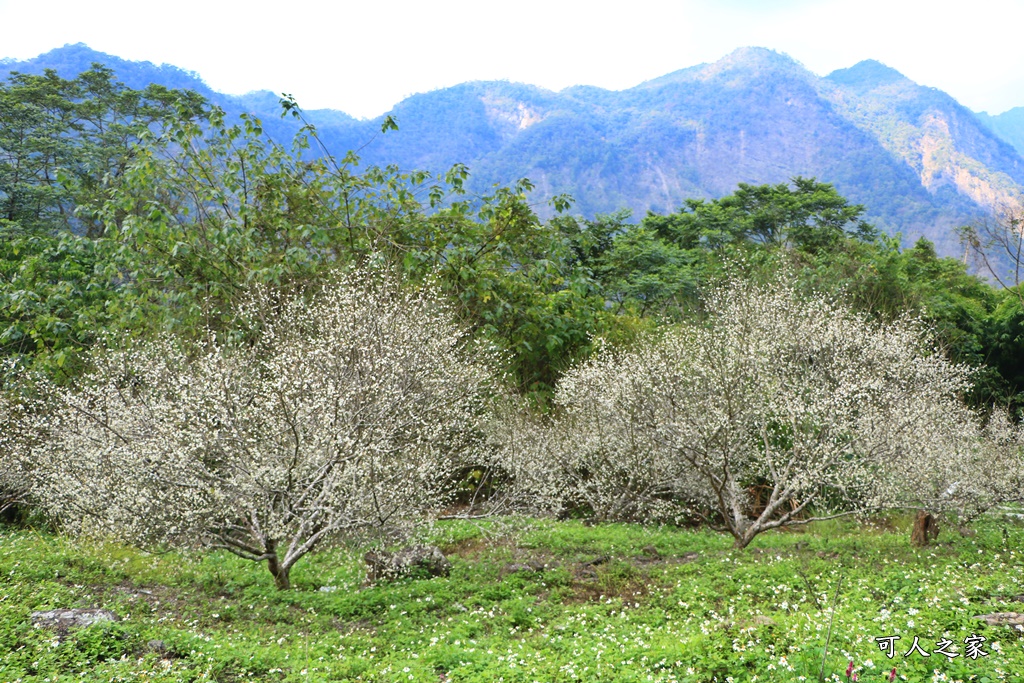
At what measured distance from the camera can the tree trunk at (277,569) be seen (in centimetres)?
739

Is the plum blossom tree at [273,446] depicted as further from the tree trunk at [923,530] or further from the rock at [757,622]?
the tree trunk at [923,530]

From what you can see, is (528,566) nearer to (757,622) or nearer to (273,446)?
(757,622)

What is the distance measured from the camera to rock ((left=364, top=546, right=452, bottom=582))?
8516 millimetres

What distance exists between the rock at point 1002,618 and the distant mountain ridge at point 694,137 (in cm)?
6841

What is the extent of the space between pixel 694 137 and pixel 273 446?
123 meters

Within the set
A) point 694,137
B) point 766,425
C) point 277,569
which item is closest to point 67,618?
point 277,569

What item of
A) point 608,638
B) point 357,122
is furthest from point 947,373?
point 357,122

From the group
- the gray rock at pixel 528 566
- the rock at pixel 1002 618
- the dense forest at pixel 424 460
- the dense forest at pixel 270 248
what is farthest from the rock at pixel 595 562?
the rock at pixel 1002 618

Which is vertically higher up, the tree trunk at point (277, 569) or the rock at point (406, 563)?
the tree trunk at point (277, 569)

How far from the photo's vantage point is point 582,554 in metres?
10.2

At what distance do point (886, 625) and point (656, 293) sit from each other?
17.9m

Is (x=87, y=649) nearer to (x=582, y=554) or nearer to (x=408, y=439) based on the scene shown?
(x=408, y=439)

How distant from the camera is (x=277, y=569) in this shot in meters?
7.64

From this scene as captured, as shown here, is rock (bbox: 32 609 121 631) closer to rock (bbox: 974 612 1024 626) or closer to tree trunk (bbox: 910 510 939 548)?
rock (bbox: 974 612 1024 626)
